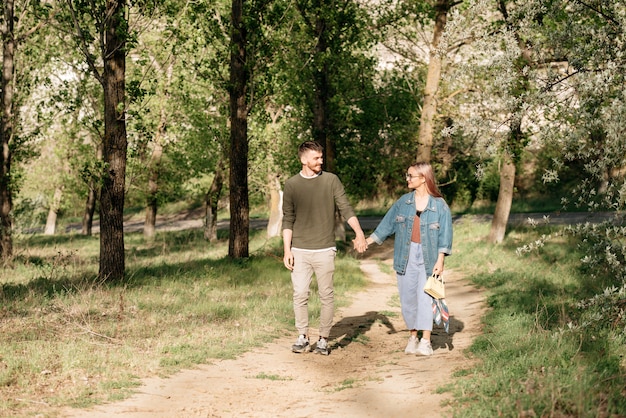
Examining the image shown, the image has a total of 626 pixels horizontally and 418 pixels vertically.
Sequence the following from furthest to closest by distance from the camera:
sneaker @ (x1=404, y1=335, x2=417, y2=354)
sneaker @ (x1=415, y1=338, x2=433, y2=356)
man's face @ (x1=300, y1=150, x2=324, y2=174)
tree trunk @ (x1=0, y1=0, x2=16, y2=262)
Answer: tree trunk @ (x1=0, y1=0, x2=16, y2=262) < sneaker @ (x1=404, y1=335, x2=417, y2=354) < sneaker @ (x1=415, y1=338, x2=433, y2=356) < man's face @ (x1=300, y1=150, x2=324, y2=174)

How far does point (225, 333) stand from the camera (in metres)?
10.4

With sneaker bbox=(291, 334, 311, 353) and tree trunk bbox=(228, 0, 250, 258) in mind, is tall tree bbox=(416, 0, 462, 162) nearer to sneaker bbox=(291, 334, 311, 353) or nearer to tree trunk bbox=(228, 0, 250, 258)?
tree trunk bbox=(228, 0, 250, 258)

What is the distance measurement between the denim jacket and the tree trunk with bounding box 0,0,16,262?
13479 millimetres

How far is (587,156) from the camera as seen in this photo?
8305 mm

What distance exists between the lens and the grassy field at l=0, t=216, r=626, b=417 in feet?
21.0

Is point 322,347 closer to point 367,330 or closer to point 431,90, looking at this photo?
point 367,330

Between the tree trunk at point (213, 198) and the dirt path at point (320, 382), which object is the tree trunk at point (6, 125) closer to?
the tree trunk at point (213, 198)

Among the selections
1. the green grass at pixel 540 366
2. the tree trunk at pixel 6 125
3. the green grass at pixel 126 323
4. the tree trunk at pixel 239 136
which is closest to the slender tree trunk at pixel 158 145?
the tree trunk at pixel 6 125

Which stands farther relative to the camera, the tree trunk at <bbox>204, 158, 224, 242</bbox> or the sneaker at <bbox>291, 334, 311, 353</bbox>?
the tree trunk at <bbox>204, 158, 224, 242</bbox>

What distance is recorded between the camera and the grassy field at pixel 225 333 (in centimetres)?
639

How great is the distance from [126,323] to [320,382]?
3897 millimetres

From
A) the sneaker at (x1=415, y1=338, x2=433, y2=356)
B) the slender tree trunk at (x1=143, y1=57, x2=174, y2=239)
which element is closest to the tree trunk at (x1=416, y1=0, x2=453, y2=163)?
the slender tree trunk at (x1=143, y1=57, x2=174, y2=239)

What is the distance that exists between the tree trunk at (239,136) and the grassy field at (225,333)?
849 millimetres

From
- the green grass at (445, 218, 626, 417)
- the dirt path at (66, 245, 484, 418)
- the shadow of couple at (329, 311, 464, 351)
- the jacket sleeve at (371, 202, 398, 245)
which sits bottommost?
the shadow of couple at (329, 311, 464, 351)
